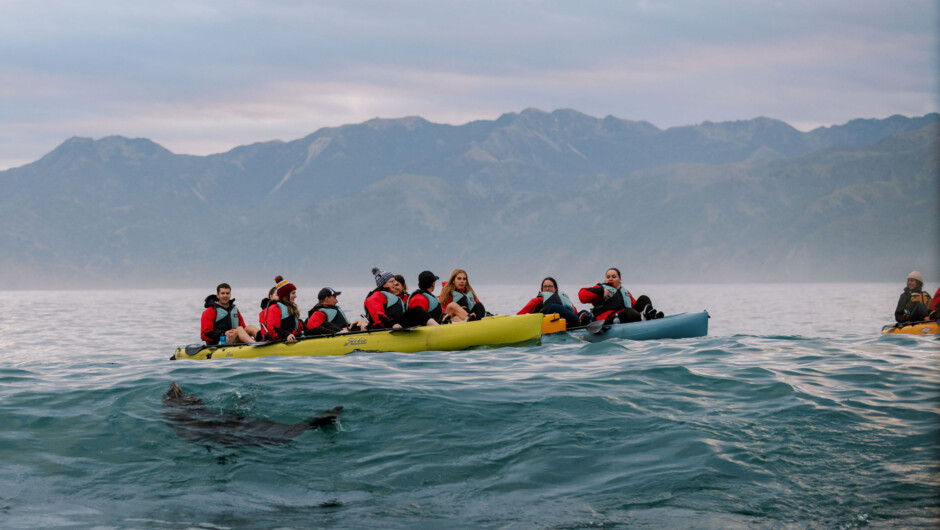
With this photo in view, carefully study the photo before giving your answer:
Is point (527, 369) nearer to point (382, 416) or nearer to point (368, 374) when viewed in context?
point (368, 374)

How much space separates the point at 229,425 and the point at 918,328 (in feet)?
53.0

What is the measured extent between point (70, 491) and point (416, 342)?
8.96 metres

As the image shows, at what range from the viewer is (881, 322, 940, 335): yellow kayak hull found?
19.8 meters

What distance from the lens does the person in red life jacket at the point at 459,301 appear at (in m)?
20.1

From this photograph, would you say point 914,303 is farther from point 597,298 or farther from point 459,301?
point 459,301

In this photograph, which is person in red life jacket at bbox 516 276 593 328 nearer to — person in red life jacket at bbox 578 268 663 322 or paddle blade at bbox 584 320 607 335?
person in red life jacket at bbox 578 268 663 322

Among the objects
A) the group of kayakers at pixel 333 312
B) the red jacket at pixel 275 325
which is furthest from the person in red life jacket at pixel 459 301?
the red jacket at pixel 275 325

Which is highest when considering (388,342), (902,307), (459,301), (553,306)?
(459,301)

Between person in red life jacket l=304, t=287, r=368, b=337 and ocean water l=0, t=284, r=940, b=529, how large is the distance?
3.25m

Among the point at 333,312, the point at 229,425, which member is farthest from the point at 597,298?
the point at 229,425

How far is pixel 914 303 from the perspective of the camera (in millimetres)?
21359

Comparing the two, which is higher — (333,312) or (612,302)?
(612,302)

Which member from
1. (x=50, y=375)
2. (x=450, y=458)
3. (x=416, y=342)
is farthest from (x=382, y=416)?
(x=50, y=375)

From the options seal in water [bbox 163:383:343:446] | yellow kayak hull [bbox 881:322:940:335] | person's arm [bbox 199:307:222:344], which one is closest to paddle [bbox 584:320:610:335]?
yellow kayak hull [bbox 881:322:940:335]
